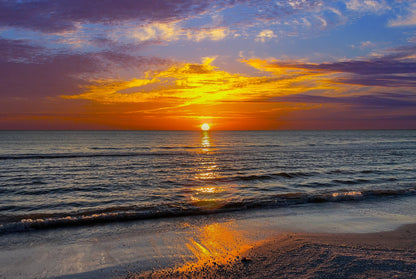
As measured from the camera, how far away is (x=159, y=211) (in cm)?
1187

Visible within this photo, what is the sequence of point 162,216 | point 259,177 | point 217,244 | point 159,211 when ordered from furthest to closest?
point 259,177, point 159,211, point 162,216, point 217,244

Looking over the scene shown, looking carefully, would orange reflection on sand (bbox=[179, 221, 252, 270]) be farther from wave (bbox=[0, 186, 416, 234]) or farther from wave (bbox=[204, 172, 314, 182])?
wave (bbox=[204, 172, 314, 182])

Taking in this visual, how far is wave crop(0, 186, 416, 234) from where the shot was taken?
10.2 m

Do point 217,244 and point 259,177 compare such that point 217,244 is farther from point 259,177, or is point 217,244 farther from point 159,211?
point 259,177

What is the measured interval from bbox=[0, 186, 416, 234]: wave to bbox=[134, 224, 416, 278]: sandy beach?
4.63 meters

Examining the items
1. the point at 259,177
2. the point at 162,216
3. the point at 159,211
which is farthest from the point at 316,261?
the point at 259,177

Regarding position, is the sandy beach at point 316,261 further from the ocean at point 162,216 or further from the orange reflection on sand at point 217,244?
the ocean at point 162,216

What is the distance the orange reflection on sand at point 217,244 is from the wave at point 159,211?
2.41m

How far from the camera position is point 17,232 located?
9477mm

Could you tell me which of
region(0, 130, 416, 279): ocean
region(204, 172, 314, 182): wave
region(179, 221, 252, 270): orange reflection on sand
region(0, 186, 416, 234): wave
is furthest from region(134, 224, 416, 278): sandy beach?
region(204, 172, 314, 182): wave

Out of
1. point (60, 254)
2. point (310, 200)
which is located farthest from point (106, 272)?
point (310, 200)

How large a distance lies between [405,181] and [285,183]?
8.97 meters

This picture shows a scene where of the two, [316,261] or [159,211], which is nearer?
[316,261]

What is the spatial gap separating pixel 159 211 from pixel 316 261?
23.3 feet
